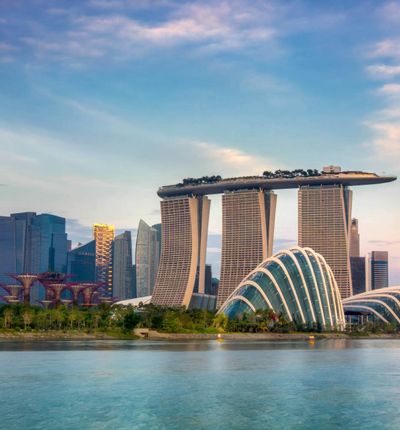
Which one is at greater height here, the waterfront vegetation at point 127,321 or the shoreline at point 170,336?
the waterfront vegetation at point 127,321

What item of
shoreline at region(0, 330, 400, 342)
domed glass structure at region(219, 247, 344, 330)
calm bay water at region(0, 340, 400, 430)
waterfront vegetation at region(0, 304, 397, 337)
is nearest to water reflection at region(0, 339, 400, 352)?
shoreline at region(0, 330, 400, 342)

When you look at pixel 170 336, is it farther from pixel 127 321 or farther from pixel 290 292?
pixel 290 292

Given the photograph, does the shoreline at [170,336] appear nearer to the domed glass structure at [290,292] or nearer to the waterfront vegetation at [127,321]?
the waterfront vegetation at [127,321]

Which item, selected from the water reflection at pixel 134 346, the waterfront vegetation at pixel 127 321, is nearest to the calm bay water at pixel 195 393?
the water reflection at pixel 134 346

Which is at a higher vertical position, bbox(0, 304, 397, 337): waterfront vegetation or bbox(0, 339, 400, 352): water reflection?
bbox(0, 304, 397, 337): waterfront vegetation

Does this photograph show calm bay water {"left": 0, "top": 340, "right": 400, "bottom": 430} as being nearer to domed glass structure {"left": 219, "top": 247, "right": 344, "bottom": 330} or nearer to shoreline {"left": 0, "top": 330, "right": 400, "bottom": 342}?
shoreline {"left": 0, "top": 330, "right": 400, "bottom": 342}

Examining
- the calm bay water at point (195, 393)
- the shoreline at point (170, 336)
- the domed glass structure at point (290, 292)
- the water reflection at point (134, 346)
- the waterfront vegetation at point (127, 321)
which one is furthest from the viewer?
the domed glass structure at point (290, 292)
